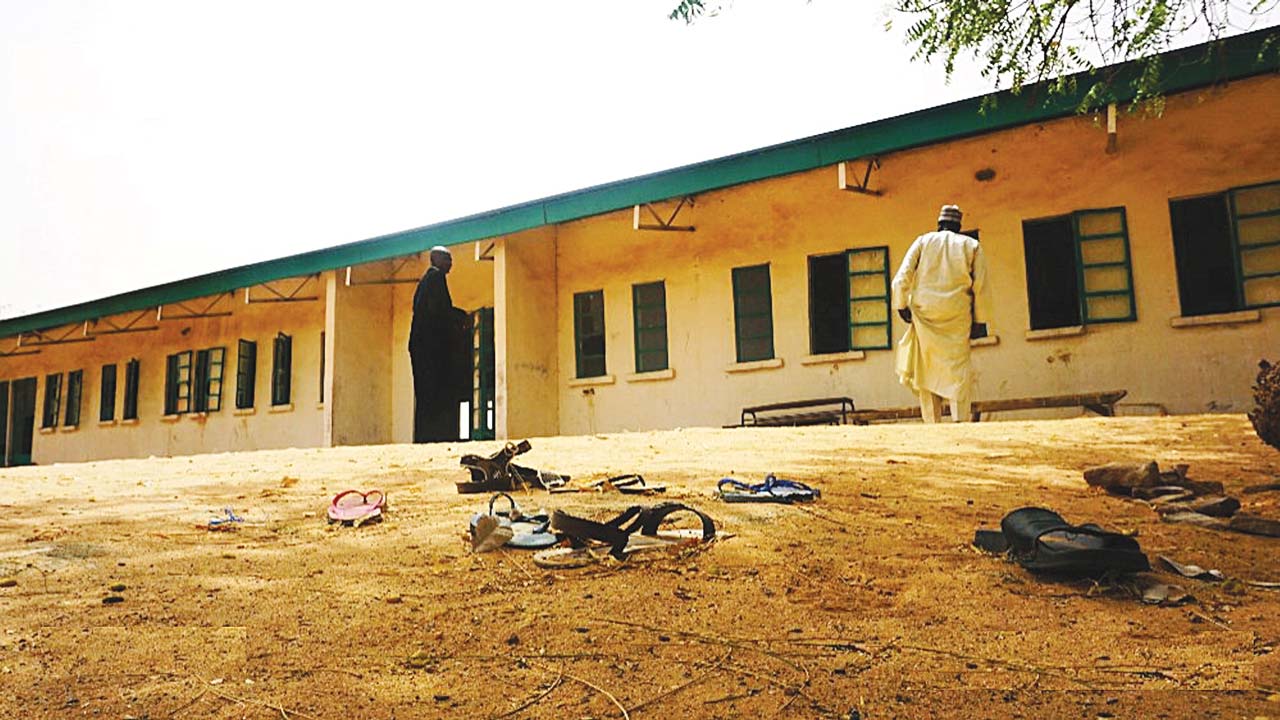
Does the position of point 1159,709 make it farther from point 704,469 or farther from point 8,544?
point 8,544

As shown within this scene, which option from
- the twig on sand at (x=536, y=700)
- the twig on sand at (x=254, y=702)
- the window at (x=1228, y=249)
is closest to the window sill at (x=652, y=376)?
the window at (x=1228, y=249)

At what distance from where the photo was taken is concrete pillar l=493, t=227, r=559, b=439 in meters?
13.2

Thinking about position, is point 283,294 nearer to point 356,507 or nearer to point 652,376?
point 652,376

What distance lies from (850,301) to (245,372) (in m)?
12.5

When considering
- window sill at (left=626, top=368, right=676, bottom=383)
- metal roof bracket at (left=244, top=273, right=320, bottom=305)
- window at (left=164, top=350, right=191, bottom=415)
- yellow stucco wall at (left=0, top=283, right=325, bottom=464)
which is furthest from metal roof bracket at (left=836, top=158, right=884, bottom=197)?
window at (left=164, top=350, right=191, bottom=415)

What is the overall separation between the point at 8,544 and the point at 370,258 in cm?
1151

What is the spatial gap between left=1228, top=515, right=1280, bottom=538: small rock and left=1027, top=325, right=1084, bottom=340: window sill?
6.83 m

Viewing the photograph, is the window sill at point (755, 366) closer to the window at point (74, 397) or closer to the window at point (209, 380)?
the window at point (209, 380)

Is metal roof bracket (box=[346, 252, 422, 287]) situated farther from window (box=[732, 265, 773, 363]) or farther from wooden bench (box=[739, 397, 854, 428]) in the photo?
wooden bench (box=[739, 397, 854, 428])

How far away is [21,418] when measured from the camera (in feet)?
77.0

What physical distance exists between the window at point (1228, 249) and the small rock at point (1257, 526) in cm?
700

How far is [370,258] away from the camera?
1488 cm

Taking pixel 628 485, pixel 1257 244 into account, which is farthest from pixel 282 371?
pixel 1257 244

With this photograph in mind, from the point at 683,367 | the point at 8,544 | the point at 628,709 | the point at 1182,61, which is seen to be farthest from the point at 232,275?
the point at 628,709
